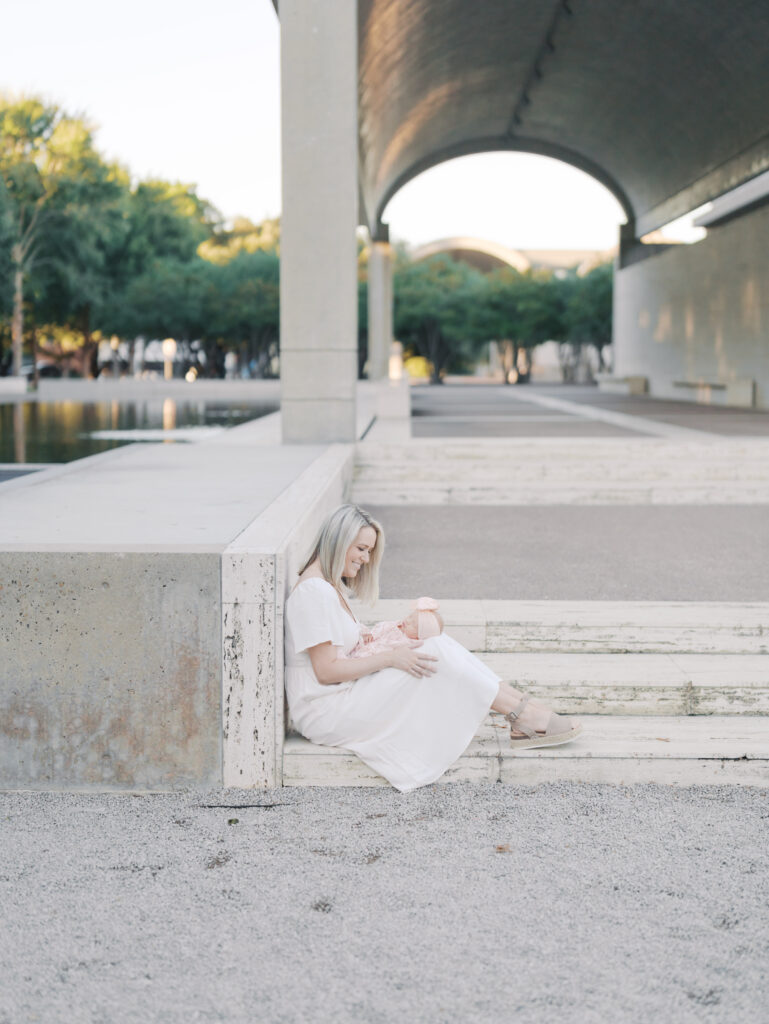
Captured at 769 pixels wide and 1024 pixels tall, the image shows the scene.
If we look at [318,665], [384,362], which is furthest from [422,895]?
[384,362]

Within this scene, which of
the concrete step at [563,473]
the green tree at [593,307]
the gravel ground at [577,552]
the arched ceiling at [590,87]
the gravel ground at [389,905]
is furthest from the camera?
the green tree at [593,307]

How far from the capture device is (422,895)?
374 centimetres

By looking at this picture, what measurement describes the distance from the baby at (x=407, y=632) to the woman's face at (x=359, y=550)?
1.00 ft

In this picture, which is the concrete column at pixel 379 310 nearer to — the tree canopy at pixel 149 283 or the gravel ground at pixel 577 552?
the tree canopy at pixel 149 283

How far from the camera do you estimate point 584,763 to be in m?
4.74

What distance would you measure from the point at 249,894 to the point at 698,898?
4.99ft

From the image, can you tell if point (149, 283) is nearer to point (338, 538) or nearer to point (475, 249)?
point (475, 249)

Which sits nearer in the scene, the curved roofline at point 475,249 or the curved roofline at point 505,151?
the curved roofline at point 505,151

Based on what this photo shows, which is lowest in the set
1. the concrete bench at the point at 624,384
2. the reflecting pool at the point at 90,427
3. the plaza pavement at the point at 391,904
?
the plaza pavement at the point at 391,904

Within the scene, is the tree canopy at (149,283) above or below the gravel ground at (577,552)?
above

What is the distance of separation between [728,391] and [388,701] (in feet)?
74.8

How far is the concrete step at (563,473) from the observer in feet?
38.6

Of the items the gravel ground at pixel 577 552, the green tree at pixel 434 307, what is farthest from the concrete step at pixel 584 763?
the green tree at pixel 434 307

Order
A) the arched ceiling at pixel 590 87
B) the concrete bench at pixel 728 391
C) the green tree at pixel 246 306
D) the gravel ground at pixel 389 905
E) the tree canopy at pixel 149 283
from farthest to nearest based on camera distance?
the green tree at pixel 246 306 < the tree canopy at pixel 149 283 < the concrete bench at pixel 728 391 < the arched ceiling at pixel 590 87 < the gravel ground at pixel 389 905
